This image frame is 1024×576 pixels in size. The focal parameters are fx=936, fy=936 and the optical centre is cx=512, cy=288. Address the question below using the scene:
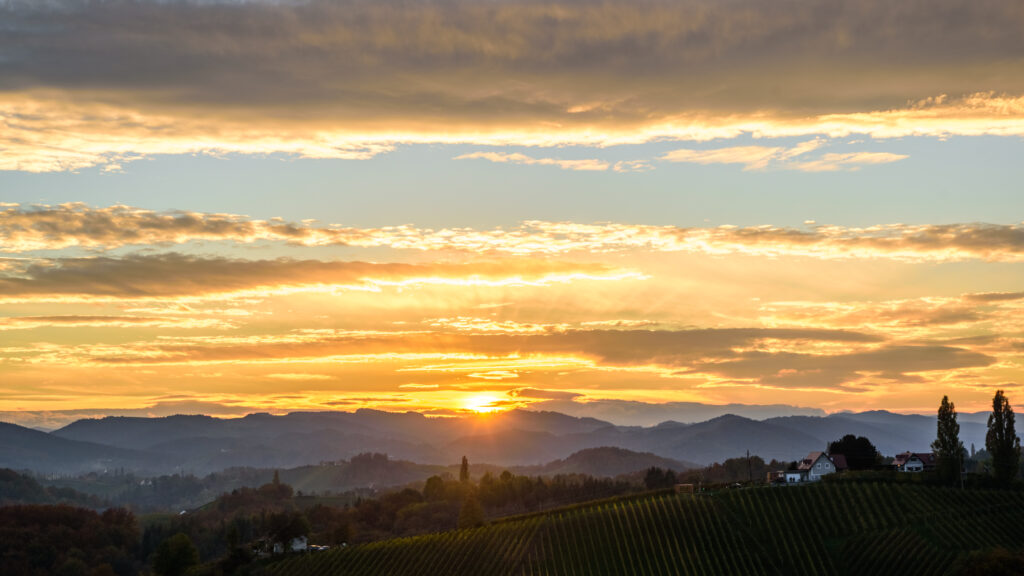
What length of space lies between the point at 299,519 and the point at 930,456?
121 m

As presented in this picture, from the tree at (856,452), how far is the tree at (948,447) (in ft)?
61.1

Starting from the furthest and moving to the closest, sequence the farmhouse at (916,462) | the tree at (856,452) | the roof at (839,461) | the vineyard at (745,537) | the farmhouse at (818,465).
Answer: the tree at (856,452)
the farmhouse at (916,462)
the roof at (839,461)
the farmhouse at (818,465)
the vineyard at (745,537)

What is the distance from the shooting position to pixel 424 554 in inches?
5556

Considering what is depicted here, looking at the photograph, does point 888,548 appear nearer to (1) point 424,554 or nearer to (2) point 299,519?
(1) point 424,554

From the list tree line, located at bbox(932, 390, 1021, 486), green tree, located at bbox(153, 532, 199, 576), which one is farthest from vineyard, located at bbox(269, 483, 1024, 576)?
green tree, located at bbox(153, 532, 199, 576)

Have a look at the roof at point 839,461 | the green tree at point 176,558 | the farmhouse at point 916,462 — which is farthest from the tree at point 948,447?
the green tree at point 176,558

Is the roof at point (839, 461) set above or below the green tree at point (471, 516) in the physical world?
above

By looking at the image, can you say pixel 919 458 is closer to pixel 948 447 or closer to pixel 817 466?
pixel 817 466

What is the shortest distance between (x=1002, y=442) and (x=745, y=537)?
5541cm

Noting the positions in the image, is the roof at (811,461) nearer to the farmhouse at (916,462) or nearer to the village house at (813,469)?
the village house at (813,469)

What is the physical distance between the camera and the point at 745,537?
12675 centimetres

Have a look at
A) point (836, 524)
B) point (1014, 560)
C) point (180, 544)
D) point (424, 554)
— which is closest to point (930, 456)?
point (836, 524)

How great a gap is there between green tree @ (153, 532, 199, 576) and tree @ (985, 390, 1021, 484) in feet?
471

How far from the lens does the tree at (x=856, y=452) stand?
179m
